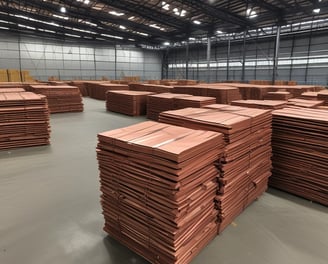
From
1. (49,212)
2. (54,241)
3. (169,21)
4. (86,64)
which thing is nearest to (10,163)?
(49,212)

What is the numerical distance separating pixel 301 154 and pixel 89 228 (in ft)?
12.7

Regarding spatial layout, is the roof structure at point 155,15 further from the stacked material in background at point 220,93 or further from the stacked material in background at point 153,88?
the stacked material in background at point 220,93

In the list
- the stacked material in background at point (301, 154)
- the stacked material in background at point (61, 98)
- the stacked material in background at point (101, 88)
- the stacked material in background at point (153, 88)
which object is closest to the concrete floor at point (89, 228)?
the stacked material in background at point (301, 154)

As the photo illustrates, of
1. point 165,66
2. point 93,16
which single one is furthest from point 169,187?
point 165,66

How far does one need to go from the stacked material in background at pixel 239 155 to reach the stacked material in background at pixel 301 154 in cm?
34

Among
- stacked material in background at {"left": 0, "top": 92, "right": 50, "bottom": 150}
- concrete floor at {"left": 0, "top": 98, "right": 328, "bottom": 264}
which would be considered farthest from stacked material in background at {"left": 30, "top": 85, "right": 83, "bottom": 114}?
concrete floor at {"left": 0, "top": 98, "right": 328, "bottom": 264}

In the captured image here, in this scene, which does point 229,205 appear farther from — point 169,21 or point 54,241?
point 169,21

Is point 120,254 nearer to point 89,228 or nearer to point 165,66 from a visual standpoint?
point 89,228

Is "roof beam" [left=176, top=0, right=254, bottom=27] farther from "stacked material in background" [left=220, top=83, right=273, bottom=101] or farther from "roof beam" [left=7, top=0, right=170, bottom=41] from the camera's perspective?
"stacked material in background" [left=220, top=83, right=273, bottom=101]

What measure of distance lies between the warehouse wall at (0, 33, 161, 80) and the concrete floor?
30528 mm

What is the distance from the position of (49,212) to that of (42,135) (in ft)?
13.9

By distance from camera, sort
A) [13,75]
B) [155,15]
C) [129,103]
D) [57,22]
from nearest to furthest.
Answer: [129,103], [13,75], [155,15], [57,22]

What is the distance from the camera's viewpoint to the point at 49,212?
3748 millimetres

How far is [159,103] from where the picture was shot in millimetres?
11148
